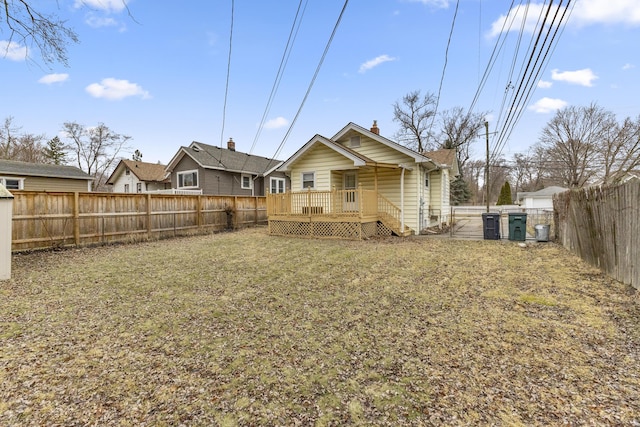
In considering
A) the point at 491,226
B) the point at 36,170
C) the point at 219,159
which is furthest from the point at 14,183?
the point at 491,226

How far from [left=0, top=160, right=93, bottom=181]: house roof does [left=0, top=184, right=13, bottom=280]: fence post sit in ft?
52.0

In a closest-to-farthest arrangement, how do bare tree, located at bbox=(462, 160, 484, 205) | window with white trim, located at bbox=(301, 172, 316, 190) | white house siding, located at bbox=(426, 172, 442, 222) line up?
1. window with white trim, located at bbox=(301, 172, 316, 190)
2. white house siding, located at bbox=(426, 172, 442, 222)
3. bare tree, located at bbox=(462, 160, 484, 205)

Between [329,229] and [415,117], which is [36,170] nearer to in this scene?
[329,229]

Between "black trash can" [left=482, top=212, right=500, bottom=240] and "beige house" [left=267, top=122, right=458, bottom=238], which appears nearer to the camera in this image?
"black trash can" [left=482, top=212, right=500, bottom=240]

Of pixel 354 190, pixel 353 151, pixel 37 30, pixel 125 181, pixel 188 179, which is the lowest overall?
pixel 354 190

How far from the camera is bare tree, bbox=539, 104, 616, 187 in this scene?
31.5 metres

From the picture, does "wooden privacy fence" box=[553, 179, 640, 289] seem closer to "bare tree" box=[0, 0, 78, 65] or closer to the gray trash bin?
the gray trash bin

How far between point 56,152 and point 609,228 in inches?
1848

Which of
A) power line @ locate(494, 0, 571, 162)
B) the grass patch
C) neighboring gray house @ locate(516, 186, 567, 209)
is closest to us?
the grass patch

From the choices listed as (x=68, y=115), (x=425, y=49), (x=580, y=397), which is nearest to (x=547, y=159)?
(x=425, y=49)

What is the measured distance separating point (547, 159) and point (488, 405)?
45.8 meters

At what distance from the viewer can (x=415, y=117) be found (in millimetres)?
34594

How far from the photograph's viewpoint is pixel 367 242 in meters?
10.8

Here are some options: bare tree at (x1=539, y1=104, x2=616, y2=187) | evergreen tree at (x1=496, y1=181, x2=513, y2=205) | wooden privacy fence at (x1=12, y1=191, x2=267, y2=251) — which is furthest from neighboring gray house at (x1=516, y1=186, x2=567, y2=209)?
wooden privacy fence at (x1=12, y1=191, x2=267, y2=251)
